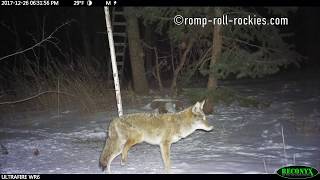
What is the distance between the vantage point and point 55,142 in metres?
7.94

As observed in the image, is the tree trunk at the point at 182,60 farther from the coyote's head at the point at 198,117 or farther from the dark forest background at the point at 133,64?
the coyote's head at the point at 198,117

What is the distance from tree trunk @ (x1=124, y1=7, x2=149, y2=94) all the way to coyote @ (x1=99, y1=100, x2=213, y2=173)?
6.40 metres

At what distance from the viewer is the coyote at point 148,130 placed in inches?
232

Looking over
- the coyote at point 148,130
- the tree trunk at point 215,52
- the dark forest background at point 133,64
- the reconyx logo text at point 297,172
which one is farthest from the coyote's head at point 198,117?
the tree trunk at point 215,52

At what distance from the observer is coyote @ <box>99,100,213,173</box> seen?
590cm

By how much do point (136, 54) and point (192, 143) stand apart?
5.72 m

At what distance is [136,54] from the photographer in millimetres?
12969

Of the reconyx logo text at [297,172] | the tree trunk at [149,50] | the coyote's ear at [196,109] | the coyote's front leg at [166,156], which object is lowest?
the reconyx logo text at [297,172]

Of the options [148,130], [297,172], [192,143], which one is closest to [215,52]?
[192,143]

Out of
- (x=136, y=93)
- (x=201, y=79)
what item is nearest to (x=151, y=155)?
(x=136, y=93)

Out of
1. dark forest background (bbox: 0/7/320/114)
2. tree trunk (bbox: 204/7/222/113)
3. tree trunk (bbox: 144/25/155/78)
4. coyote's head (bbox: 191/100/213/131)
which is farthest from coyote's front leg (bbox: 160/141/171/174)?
tree trunk (bbox: 144/25/155/78)

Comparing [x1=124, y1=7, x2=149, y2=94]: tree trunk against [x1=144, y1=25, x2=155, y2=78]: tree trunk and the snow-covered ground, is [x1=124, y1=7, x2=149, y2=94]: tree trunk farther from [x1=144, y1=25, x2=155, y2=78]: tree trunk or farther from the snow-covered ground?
the snow-covered ground

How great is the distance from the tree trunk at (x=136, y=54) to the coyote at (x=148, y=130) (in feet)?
21.0

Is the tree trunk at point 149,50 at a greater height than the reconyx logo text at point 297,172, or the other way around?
the tree trunk at point 149,50
